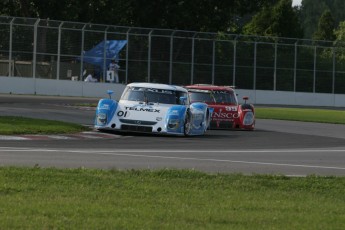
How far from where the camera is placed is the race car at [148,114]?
78.7ft

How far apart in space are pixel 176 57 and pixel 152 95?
27663 millimetres

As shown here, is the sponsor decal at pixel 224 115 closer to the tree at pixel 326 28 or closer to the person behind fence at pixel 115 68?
the person behind fence at pixel 115 68

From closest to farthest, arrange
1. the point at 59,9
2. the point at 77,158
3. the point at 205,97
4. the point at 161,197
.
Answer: the point at 161,197
the point at 77,158
the point at 205,97
the point at 59,9

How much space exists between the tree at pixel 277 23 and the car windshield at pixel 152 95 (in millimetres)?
68972

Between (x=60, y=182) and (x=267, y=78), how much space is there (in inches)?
1728

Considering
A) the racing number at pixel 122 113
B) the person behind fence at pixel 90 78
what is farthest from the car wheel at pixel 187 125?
the person behind fence at pixel 90 78

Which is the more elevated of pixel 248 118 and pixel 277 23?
pixel 277 23

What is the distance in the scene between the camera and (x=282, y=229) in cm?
940

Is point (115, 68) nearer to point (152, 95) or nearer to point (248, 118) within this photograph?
point (248, 118)

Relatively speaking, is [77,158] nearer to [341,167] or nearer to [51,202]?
[341,167]

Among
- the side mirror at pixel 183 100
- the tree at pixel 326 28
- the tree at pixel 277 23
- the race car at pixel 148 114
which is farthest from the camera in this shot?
the tree at pixel 326 28

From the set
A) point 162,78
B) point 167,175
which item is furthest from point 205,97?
point 162,78

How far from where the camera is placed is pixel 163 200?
11086mm

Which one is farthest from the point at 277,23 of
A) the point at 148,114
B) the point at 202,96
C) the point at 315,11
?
the point at 148,114
